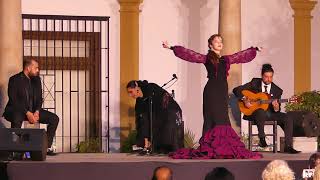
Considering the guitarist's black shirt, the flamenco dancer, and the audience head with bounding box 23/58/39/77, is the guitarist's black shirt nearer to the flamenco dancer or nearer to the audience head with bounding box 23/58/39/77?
the flamenco dancer

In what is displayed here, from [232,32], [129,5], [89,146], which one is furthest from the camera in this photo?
[129,5]

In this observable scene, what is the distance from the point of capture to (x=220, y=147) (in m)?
11.5

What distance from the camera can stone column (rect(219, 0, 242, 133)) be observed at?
14.5m

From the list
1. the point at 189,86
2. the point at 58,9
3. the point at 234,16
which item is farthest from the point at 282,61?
the point at 58,9

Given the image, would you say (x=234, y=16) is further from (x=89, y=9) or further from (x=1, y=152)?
(x=1, y=152)

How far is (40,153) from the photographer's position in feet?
36.2

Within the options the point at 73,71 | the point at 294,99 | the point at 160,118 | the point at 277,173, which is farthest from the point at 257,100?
the point at 277,173

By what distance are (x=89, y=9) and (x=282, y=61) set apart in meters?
3.55

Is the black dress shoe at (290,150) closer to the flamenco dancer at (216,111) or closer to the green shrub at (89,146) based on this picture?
the flamenco dancer at (216,111)

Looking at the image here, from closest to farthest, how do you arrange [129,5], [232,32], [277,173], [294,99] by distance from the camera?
[277,173] → [294,99] → [232,32] → [129,5]

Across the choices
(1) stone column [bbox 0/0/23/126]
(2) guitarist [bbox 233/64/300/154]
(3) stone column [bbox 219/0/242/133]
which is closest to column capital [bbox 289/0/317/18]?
(3) stone column [bbox 219/0/242/133]

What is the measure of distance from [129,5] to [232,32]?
8.79 feet

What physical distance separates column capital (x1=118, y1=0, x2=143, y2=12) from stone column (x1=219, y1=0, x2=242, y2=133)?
2.29 metres

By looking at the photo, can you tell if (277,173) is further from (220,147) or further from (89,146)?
(89,146)
